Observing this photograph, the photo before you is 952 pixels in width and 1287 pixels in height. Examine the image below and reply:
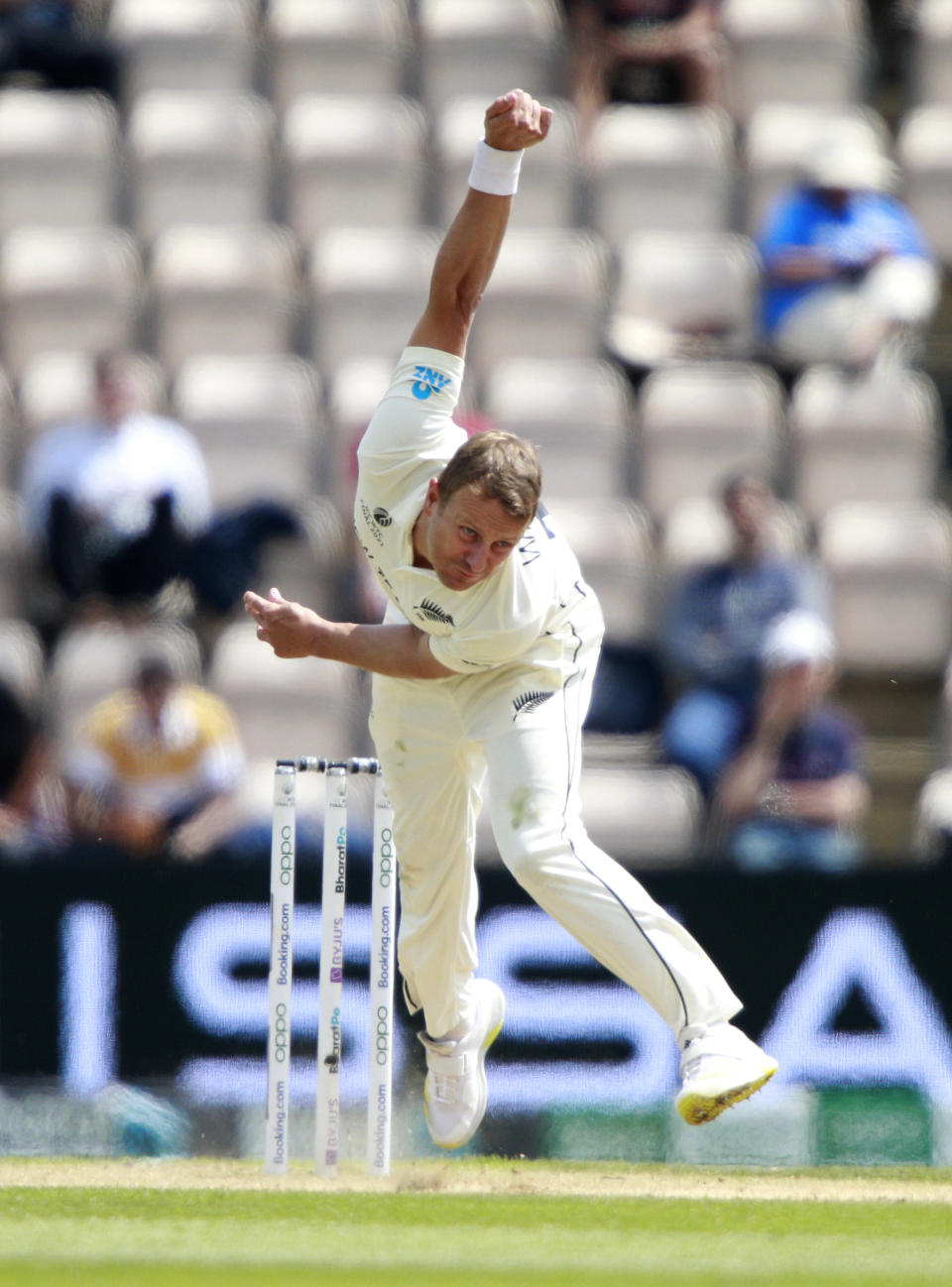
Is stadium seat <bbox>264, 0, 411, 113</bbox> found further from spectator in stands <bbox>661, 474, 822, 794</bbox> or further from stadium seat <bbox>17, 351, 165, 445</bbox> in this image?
spectator in stands <bbox>661, 474, 822, 794</bbox>

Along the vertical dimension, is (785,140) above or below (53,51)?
below

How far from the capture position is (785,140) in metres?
8.41

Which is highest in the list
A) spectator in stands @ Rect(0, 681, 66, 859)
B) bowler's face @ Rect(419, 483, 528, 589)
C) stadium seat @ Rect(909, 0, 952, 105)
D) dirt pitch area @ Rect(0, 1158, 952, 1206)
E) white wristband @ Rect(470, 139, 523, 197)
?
stadium seat @ Rect(909, 0, 952, 105)

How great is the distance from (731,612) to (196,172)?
11.2 ft

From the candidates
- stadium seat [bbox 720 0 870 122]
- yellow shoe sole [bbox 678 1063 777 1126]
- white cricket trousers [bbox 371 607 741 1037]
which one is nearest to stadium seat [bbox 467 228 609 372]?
stadium seat [bbox 720 0 870 122]

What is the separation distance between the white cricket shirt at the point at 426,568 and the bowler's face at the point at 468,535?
3.4 inches

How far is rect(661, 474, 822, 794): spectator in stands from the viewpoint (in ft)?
21.0

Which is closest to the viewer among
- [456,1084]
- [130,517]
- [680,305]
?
[456,1084]

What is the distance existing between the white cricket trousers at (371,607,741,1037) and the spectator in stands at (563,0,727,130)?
5076mm

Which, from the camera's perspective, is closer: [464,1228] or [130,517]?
[464,1228]

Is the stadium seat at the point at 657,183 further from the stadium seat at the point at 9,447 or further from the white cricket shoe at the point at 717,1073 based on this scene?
A: the white cricket shoe at the point at 717,1073

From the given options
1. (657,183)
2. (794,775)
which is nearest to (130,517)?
(794,775)

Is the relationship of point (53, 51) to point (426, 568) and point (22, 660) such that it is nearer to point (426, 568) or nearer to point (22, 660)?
point (22, 660)

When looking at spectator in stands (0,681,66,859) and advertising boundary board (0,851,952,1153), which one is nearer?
advertising boundary board (0,851,952,1153)
